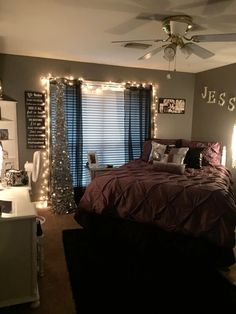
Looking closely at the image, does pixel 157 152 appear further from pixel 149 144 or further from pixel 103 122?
pixel 103 122

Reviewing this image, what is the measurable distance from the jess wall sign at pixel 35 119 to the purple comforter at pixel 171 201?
1.37 m

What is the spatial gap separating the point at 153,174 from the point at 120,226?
81 cm

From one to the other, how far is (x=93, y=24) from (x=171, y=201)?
1950mm

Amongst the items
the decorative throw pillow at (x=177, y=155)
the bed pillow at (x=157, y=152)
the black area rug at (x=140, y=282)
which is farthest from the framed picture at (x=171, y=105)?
the black area rug at (x=140, y=282)

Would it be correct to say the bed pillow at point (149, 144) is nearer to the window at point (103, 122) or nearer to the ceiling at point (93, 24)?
the window at point (103, 122)

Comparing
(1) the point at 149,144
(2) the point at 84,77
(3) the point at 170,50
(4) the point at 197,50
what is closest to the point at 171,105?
(1) the point at 149,144

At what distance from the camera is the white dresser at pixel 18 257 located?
188cm

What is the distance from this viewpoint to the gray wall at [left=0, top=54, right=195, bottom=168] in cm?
394

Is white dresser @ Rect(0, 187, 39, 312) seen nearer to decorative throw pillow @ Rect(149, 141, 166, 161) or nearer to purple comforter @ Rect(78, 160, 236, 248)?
purple comforter @ Rect(78, 160, 236, 248)

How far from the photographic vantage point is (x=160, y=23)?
2.54 m

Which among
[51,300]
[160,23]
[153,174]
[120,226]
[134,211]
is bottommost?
[51,300]

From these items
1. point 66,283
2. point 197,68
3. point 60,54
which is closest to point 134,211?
point 66,283

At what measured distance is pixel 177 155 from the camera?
403cm

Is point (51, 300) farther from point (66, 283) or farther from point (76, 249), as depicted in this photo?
point (76, 249)
